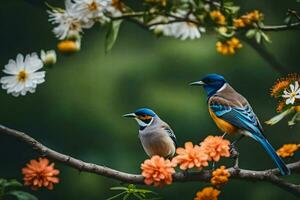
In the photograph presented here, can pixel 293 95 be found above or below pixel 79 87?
below

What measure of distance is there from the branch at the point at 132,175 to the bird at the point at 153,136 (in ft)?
0.65

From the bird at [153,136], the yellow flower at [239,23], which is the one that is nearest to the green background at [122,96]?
the bird at [153,136]

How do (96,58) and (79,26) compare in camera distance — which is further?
(96,58)

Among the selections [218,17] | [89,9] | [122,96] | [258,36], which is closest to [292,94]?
[258,36]

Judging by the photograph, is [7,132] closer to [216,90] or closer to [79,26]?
[79,26]

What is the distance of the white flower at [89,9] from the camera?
161cm

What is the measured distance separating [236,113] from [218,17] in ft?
0.75

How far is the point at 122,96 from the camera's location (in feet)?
10.8

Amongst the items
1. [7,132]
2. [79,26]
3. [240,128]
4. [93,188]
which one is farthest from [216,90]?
[93,188]

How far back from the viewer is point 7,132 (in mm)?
1499

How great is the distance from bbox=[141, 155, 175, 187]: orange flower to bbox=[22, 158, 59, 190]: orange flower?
0.56 ft

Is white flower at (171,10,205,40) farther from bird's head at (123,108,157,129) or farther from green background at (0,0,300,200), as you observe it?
green background at (0,0,300,200)

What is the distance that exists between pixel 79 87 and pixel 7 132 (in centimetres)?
181

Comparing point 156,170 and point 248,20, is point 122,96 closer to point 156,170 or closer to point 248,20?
point 248,20
